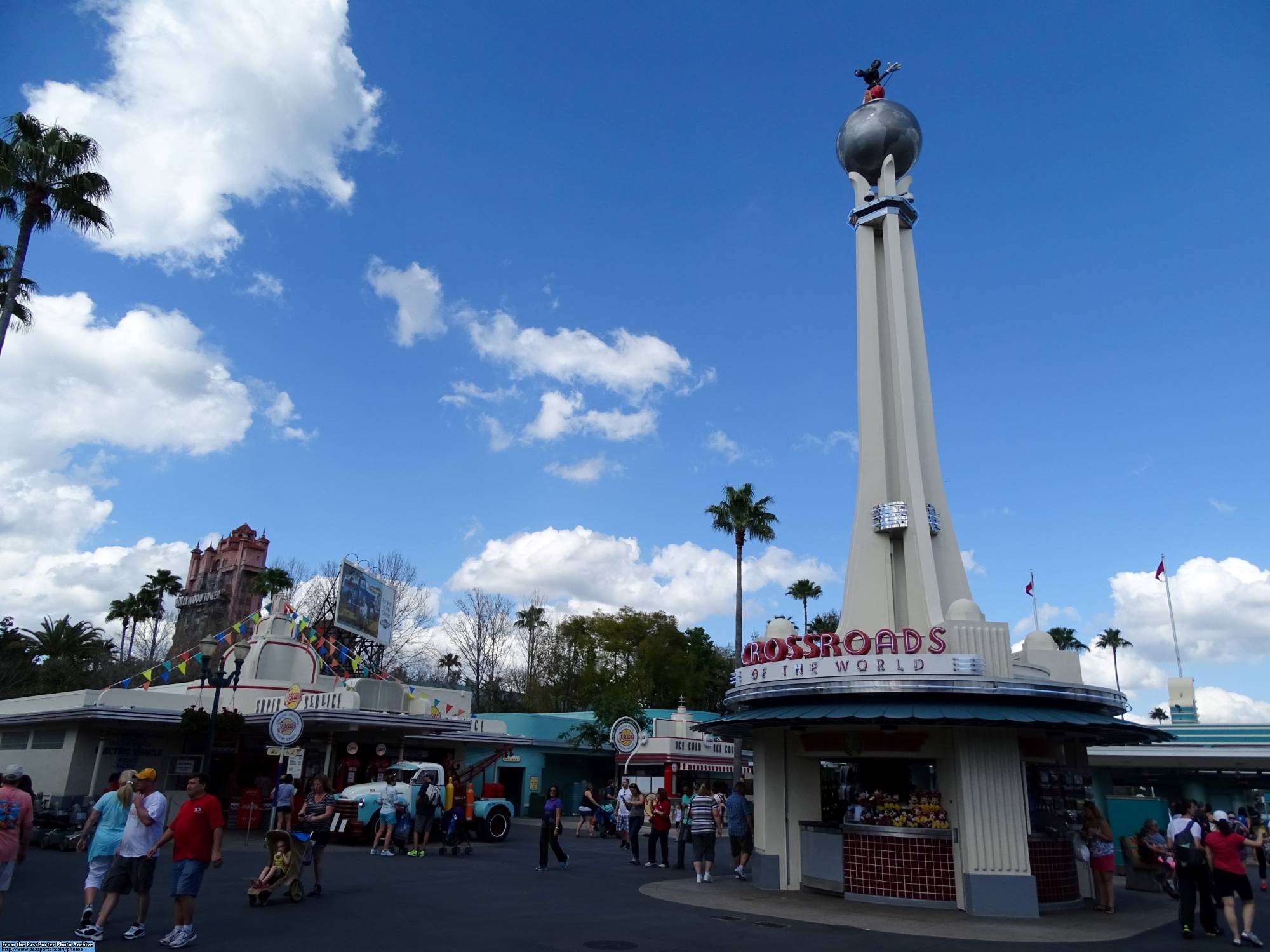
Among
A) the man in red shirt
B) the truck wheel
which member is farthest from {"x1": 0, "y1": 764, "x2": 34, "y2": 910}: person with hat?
the truck wheel

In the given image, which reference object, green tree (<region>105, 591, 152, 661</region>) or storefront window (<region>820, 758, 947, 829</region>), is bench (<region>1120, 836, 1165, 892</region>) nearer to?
storefront window (<region>820, 758, 947, 829</region>)

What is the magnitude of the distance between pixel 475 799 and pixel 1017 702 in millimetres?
15894

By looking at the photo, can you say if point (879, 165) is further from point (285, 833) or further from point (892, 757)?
point (285, 833)

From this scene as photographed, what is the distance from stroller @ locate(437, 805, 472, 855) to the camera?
807 inches

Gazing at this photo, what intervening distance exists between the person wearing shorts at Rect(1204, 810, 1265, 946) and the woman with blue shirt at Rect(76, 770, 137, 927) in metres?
13.4

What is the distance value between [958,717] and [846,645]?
2.38 meters

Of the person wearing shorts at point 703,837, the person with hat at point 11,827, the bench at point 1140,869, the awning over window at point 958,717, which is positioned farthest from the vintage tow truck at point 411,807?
the bench at point 1140,869

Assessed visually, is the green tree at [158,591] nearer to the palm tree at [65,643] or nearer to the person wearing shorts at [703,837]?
the palm tree at [65,643]

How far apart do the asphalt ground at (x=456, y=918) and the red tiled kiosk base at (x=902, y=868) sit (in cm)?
73

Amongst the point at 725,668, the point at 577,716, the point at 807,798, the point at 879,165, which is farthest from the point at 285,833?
the point at 725,668

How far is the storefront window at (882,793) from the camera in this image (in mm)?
14266

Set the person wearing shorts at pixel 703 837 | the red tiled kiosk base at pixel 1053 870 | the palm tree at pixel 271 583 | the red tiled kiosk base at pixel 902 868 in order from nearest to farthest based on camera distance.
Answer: the red tiled kiosk base at pixel 902 868 → the red tiled kiosk base at pixel 1053 870 → the person wearing shorts at pixel 703 837 → the palm tree at pixel 271 583

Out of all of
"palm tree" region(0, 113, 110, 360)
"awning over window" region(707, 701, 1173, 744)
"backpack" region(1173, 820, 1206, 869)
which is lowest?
"backpack" region(1173, 820, 1206, 869)

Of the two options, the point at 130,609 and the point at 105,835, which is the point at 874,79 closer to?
the point at 105,835
